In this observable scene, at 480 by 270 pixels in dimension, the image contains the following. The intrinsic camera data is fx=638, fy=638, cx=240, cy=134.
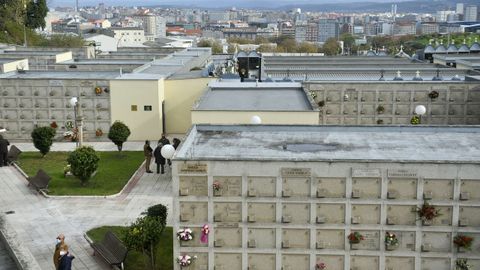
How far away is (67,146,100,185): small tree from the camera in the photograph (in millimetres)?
23969

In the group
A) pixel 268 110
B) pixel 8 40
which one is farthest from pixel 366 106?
pixel 8 40

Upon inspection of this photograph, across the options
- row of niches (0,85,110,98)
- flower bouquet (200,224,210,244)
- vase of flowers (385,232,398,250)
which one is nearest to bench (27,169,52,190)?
row of niches (0,85,110,98)

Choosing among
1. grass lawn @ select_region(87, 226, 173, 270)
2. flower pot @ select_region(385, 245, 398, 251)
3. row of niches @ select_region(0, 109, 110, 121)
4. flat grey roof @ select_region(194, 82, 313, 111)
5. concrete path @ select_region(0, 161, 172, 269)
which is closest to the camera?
flower pot @ select_region(385, 245, 398, 251)

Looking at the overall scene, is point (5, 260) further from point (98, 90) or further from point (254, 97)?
point (98, 90)

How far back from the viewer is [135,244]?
15.5 metres

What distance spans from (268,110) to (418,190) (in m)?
9.39

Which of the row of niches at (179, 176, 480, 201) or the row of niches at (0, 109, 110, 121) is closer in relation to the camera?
the row of niches at (179, 176, 480, 201)

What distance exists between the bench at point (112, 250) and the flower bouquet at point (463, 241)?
8000mm

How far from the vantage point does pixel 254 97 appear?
25.6m

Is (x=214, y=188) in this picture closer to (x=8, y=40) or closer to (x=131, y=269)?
(x=131, y=269)

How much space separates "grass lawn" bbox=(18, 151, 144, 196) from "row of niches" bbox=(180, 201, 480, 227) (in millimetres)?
10251

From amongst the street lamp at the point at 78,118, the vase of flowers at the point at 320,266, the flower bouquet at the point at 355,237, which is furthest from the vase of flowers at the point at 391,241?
the street lamp at the point at 78,118

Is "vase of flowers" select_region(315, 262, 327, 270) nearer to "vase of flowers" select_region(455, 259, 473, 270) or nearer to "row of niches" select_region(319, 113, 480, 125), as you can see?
"vase of flowers" select_region(455, 259, 473, 270)

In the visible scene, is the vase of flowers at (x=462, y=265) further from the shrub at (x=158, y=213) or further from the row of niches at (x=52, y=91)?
the row of niches at (x=52, y=91)
